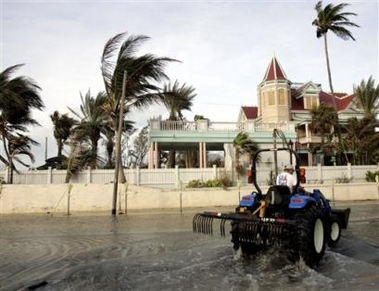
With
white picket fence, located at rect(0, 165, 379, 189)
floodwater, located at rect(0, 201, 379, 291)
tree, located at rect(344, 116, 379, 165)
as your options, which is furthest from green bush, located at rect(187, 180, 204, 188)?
tree, located at rect(344, 116, 379, 165)

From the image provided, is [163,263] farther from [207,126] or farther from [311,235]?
[207,126]

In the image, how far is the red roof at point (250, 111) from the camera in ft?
146

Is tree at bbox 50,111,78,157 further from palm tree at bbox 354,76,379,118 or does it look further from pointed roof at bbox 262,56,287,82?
palm tree at bbox 354,76,379,118

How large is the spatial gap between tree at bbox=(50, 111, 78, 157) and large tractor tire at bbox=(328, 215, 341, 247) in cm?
2673

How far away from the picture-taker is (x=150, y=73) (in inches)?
813

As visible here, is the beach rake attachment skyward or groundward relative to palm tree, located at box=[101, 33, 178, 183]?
groundward

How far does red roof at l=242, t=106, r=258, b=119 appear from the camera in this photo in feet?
146

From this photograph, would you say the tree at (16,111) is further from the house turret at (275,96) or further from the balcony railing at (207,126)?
the house turret at (275,96)

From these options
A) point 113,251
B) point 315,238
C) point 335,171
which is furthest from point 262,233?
point 335,171

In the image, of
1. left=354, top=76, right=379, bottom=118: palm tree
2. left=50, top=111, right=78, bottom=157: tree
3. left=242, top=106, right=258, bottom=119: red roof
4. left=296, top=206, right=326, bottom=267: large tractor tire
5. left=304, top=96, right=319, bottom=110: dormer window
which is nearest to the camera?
left=296, top=206, right=326, bottom=267: large tractor tire

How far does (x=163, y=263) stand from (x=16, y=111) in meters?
19.4

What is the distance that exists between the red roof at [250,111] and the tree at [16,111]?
24705mm

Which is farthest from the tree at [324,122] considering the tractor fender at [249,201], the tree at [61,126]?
the tractor fender at [249,201]

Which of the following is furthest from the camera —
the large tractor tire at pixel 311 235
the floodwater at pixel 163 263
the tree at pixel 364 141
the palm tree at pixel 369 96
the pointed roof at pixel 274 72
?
the pointed roof at pixel 274 72
